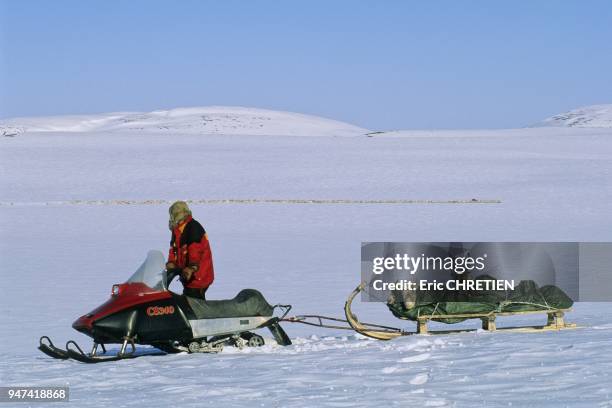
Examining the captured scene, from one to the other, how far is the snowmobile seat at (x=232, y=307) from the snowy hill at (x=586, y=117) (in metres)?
92.7

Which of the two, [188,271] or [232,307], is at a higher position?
[188,271]

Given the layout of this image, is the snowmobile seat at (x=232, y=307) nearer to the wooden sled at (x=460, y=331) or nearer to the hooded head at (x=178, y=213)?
the hooded head at (x=178, y=213)

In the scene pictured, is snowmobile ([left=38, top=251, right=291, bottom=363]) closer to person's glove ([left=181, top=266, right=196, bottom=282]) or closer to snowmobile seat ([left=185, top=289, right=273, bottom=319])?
snowmobile seat ([left=185, top=289, right=273, bottom=319])

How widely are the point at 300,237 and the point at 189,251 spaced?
12.8 m

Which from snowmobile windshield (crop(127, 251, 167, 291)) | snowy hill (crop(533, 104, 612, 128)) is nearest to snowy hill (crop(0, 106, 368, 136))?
snowy hill (crop(533, 104, 612, 128))

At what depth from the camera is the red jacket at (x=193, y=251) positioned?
771 cm

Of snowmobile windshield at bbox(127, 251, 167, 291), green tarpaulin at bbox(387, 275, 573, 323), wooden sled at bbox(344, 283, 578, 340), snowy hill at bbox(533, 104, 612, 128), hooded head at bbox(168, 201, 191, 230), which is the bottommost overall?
wooden sled at bbox(344, 283, 578, 340)

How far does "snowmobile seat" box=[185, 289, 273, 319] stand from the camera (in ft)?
25.2

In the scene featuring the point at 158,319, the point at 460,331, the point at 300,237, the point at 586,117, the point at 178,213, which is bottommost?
the point at 460,331

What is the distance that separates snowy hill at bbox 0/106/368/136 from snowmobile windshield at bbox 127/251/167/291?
299ft

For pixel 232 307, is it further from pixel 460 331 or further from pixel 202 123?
pixel 202 123

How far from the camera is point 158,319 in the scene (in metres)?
7.52

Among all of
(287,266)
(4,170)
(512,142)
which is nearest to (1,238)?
(287,266)

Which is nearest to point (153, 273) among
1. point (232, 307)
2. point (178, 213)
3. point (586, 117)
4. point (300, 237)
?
point (178, 213)
